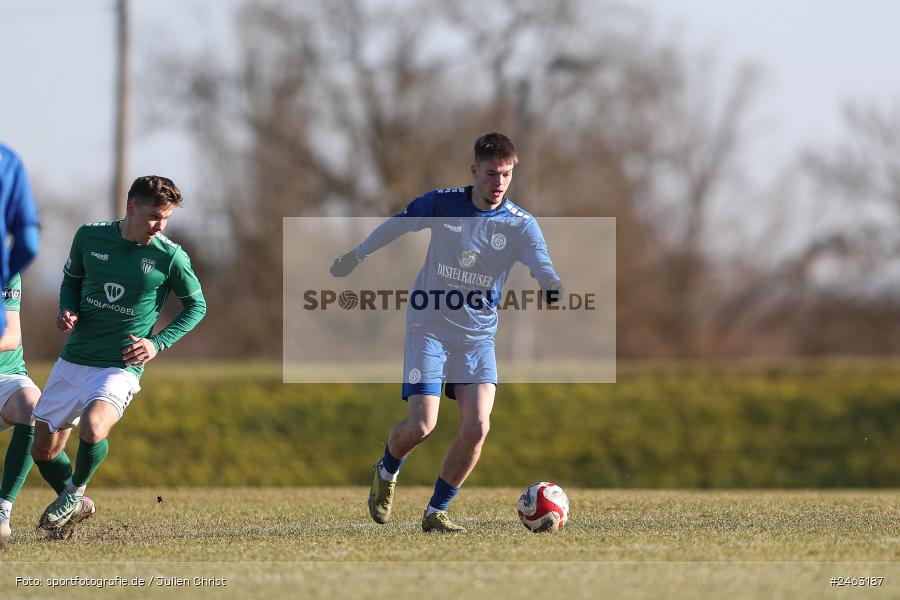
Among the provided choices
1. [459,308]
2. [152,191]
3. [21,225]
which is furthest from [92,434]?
[459,308]

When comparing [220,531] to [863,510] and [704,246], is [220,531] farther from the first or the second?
[704,246]

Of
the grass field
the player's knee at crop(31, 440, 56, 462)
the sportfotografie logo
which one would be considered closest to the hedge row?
the sportfotografie logo

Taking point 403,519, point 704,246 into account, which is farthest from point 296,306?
point 403,519

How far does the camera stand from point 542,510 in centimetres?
763

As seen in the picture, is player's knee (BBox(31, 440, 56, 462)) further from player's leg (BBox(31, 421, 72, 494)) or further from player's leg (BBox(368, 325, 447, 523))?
player's leg (BBox(368, 325, 447, 523))

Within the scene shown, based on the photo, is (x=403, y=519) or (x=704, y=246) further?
(x=704, y=246)

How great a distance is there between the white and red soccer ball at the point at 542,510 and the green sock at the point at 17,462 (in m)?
3.04

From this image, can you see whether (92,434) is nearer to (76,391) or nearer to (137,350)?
(76,391)

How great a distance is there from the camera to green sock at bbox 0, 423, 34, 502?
296 inches

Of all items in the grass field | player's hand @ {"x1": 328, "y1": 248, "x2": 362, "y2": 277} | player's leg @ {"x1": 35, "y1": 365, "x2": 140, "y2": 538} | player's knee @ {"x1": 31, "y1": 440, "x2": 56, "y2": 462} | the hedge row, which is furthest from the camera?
the hedge row

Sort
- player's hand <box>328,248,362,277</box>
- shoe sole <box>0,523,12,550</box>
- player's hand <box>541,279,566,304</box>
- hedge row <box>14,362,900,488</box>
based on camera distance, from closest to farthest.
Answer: shoe sole <box>0,523,12,550</box> → player's hand <box>541,279,566,304</box> → player's hand <box>328,248,362,277</box> → hedge row <box>14,362,900,488</box>

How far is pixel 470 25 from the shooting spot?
32.7 metres

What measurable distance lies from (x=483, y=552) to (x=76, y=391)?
2.74m

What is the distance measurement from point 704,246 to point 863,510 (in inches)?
1326
